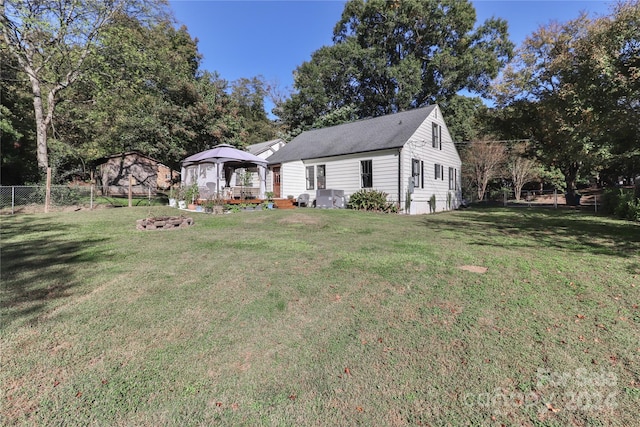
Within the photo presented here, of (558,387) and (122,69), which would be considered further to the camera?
(122,69)

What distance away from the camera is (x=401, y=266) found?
4820mm

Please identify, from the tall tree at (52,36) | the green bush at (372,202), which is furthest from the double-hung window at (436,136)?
the tall tree at (52,36)

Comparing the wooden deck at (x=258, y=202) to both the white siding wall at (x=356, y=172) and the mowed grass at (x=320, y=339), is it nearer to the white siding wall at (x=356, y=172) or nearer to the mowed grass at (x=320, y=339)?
the white siding wall at (x=356, y=172)

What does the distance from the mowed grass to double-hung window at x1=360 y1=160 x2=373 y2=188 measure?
10356mm

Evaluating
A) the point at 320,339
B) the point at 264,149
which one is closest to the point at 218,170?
the point at 264,149

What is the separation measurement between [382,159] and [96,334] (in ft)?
45.3

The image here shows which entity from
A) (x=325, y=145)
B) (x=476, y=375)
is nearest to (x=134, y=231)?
(x=476, y=375)

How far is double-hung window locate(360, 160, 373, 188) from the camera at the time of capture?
15627mm

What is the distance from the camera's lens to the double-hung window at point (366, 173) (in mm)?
15627

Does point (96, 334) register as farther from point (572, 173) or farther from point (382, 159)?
point (572, 173)

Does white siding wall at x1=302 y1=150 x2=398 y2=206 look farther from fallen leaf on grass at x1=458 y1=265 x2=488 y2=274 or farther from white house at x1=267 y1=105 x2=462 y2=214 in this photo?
fallen leaf on grass at x1=458 y1=265 x2=488 y2=274

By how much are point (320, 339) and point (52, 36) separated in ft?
65.6

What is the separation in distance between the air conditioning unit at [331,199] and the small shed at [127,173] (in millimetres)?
14058

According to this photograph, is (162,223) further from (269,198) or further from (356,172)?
(356,172)
